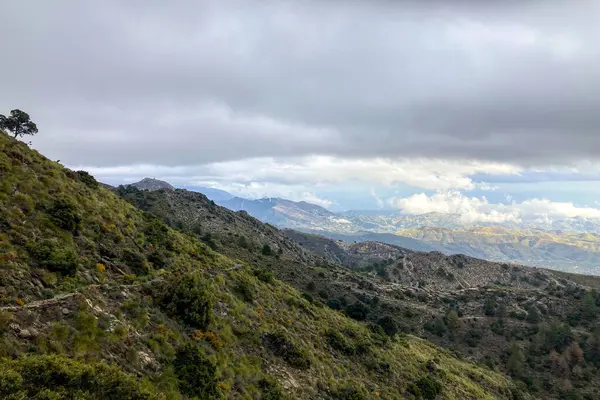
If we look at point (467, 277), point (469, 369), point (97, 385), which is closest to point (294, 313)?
point (97, 385)

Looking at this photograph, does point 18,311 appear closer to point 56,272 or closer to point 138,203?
point 56,272

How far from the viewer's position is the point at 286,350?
104 feet

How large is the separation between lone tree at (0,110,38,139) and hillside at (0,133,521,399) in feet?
99.3

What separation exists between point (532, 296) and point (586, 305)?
57.2ft

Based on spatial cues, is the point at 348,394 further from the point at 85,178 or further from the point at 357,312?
the point at 357,312

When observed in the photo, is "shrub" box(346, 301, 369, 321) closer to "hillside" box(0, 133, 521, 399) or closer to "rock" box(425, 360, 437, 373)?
"rock" box(425, 360, 437, 373)

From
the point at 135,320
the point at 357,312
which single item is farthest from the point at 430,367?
the point at 135,320

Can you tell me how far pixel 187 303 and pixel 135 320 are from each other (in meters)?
5.05

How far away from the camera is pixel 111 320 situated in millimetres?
21297

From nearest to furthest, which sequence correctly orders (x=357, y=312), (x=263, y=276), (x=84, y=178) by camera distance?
1. (x=84, y=178)
2. (x=263, y=276)
3. (x=357, y=312)

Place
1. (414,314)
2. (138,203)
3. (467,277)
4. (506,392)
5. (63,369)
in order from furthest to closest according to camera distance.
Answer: (467,277), (138,203), (414,314), (506,392), (63,369)

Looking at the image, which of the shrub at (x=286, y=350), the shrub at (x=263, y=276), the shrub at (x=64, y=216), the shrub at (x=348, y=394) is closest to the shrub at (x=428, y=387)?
the shrub at (x=348, y=394)

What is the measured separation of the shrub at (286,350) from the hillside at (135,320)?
110 millimetres

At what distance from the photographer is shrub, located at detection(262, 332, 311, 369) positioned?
31094mm
